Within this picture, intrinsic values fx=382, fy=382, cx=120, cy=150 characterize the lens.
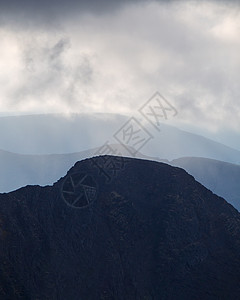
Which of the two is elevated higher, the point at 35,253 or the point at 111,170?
the point at 111,170

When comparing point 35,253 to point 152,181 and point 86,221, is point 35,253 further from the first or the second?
point 152,181

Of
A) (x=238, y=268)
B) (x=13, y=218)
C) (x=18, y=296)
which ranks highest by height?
(x=13, y=218)

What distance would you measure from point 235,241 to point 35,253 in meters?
34.0

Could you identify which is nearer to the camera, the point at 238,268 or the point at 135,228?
the point at 238,268

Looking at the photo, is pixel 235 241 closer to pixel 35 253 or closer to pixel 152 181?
pixel 152 181

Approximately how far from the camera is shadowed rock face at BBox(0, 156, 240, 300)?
54844mm

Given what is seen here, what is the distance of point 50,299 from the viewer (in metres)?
51.4

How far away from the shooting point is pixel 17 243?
54.6 meters

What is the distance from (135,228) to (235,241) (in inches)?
690

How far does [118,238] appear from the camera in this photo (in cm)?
6362

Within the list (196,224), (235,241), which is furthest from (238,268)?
(196,224)

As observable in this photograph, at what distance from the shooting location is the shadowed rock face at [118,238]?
54844mm

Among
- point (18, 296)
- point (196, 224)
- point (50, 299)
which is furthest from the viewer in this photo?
point (196, 224)

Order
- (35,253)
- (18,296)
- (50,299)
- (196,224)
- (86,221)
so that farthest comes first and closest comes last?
(196,224) → (86,221) → (35,253) → (50,299) → (18,296)
